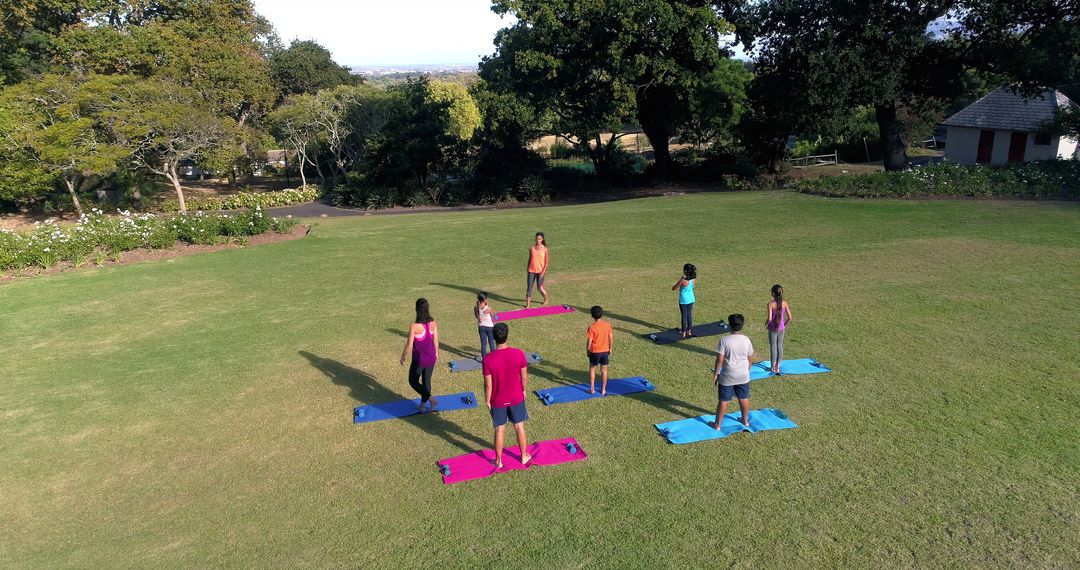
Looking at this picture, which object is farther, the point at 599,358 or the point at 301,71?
the point at 301,71

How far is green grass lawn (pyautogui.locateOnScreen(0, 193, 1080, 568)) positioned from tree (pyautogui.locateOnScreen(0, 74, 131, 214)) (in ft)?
48.9

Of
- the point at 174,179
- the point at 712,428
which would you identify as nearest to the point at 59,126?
the point at 174,179

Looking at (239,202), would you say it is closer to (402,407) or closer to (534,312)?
(534,312)

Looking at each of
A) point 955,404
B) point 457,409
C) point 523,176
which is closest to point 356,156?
point 523,176

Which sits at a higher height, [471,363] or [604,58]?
[604,58]

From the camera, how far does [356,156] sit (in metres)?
39.3

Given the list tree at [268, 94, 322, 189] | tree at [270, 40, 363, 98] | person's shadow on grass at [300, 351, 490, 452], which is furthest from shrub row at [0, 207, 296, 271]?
tree at [270, 40, 363, 98]

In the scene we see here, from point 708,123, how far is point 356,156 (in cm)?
2142

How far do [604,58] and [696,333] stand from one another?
20155mm

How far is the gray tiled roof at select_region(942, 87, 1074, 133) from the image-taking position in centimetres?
3447

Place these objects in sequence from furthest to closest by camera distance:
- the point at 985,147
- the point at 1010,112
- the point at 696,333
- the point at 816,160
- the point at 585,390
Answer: the point at 816,160 → the point at 985,147 → the point at 1010,112 → the point at 696,333 → the point at 585,390

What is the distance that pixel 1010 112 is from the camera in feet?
119

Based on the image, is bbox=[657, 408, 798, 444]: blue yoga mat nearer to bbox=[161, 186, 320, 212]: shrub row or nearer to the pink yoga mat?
the pink yoga mat

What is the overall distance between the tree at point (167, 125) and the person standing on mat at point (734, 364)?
101 ft
